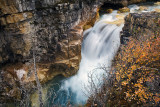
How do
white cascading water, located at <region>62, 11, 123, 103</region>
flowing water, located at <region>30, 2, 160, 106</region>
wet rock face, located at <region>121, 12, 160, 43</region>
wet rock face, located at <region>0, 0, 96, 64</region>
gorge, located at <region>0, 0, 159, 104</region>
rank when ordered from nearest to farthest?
wet rock face, located at <region>121, 12, 160, 43</region> < wet rock face, located at <region>0, 0, 96, 64</region> < gorge, located at <region>0, 0, 159, 104</region> < flowing water, located at <region>30, 2, 160, 106</region> < white cascading water, located at <region>62, 11, 123, 103</region>

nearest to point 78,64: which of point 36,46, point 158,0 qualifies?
point 36,46

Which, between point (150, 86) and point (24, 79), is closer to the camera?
point (150, 86)

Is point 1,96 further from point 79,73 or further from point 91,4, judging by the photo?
point 91,4

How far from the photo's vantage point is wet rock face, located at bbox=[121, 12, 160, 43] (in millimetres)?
9438

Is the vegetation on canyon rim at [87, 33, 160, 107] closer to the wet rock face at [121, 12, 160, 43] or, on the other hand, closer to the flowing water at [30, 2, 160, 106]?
the wet rock face at [121, 12, 160, 43]

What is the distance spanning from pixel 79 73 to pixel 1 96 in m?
7.21

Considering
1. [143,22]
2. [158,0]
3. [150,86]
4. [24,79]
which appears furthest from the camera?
[158,0]

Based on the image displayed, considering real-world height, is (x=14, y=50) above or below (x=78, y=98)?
above

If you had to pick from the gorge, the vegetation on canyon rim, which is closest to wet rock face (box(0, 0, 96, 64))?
the gorge

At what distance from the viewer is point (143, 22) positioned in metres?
10.1

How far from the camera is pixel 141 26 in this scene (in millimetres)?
10242

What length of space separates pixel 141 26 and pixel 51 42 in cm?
804

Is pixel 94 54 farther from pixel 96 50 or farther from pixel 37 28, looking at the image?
pixel 37 28

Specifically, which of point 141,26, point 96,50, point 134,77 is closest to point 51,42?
point 96,50
